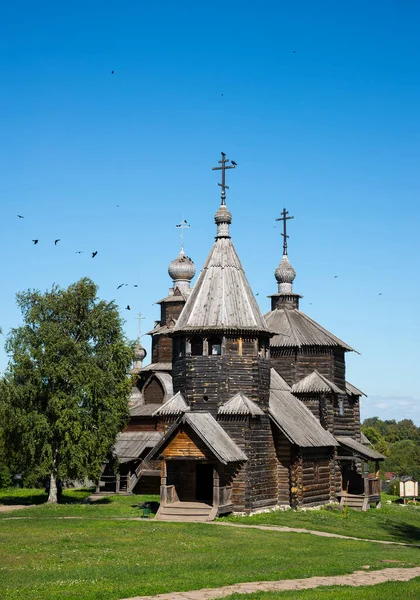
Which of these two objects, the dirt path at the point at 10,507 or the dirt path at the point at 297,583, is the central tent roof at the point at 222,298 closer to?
the dirt path at the point at 10,507

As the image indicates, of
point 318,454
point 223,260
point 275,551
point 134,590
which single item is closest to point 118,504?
point 318,454

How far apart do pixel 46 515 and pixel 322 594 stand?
1973cm

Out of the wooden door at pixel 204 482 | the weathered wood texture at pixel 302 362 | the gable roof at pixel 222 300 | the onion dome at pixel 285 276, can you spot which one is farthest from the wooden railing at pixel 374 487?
the gable roof at pixel 222 300

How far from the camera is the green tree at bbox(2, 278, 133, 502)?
1454 inches

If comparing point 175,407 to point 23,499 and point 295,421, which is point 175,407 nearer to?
point 295,421

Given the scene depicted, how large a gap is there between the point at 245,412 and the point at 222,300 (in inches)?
212

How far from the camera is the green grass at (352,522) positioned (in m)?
31.4

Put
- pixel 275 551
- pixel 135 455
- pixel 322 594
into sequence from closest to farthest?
pixel 322 594 → pixel 275 551 → pixel 135 455

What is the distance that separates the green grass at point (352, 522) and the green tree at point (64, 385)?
8918mm

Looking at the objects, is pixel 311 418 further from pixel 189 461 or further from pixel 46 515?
pixel 46 515

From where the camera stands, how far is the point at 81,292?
39.6 m

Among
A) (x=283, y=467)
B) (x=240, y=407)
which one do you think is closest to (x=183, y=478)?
(x=240, y=407)

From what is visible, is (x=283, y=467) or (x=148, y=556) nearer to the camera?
(x=148, y=556)

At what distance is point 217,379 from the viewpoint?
34844 millimetres
